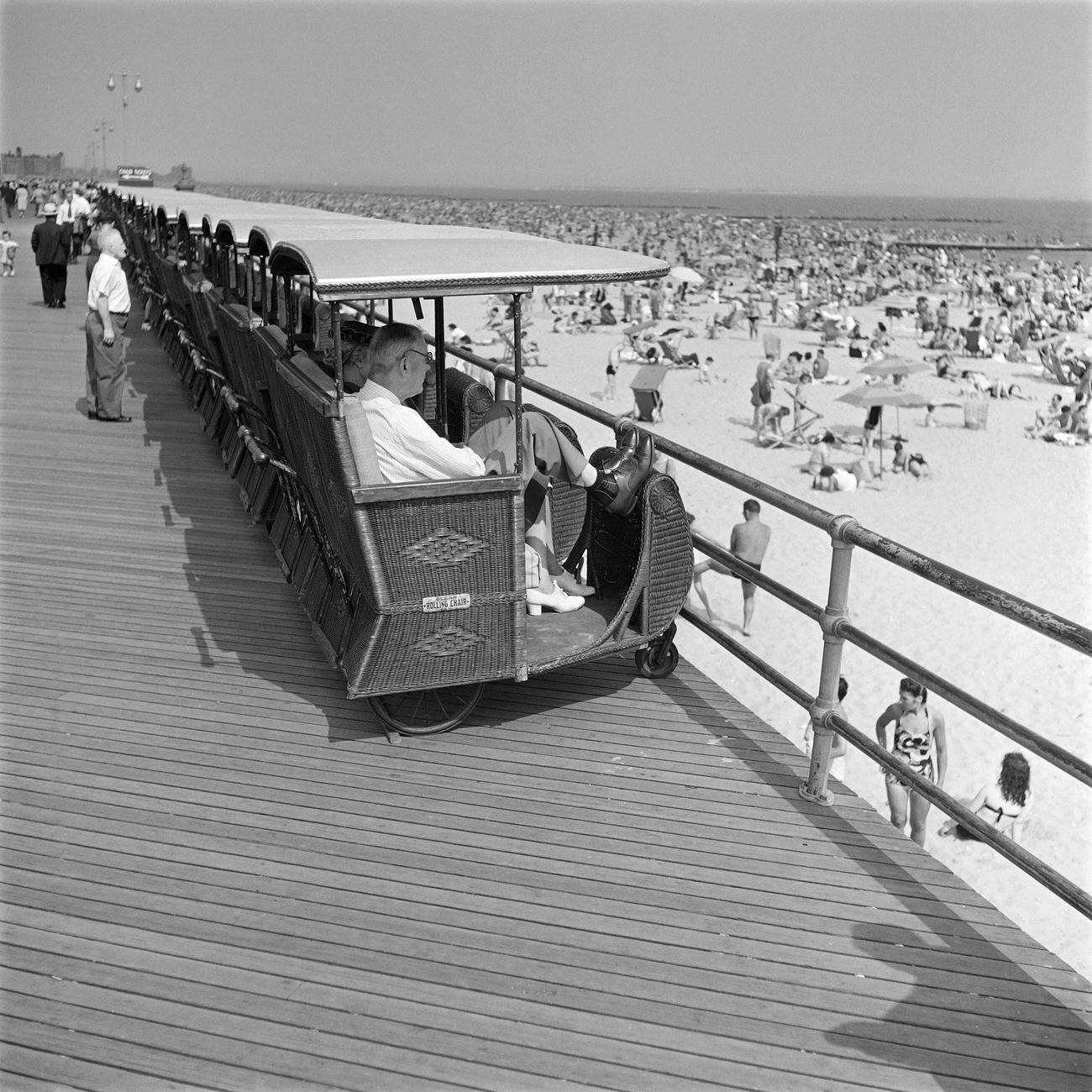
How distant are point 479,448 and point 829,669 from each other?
70.4 inches

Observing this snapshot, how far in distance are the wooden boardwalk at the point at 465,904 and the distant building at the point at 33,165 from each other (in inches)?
3165

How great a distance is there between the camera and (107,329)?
34.3 ft

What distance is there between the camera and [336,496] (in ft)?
14.7

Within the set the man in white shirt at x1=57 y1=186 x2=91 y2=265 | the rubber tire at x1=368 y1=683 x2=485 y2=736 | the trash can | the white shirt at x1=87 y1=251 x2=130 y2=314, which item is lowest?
the trash can

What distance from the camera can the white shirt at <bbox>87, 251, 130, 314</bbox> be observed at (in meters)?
10.7

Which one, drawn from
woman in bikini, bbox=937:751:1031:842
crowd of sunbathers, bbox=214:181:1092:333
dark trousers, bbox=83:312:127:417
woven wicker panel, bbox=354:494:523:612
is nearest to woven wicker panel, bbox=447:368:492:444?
woven wicker panel, bbox=354:494:523:612

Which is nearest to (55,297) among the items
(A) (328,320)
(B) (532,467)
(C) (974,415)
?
(A) (328,320)

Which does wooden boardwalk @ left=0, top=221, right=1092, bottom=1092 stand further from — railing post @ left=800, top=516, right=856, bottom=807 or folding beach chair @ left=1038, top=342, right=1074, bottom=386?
folding beach chair @ left=1038, top=342, right=1074, bottom=386

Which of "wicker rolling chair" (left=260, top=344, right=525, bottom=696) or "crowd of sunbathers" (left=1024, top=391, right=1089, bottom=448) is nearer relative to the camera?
"wicker rolling chair" (left=260, top=344, right=525, bottom=696)

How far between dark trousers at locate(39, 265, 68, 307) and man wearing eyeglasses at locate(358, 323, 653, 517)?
1648 centimetres

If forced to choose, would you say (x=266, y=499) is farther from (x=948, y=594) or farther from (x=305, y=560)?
(x=948, y=594)

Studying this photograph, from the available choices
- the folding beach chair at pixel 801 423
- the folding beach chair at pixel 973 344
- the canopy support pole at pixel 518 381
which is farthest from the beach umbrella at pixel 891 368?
the canopy support pole at pixel 518 381

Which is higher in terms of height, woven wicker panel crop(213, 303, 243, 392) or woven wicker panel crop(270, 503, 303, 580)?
woven wicker panel crop(213, 303, 243, 392)

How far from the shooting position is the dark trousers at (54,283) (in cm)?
1975
